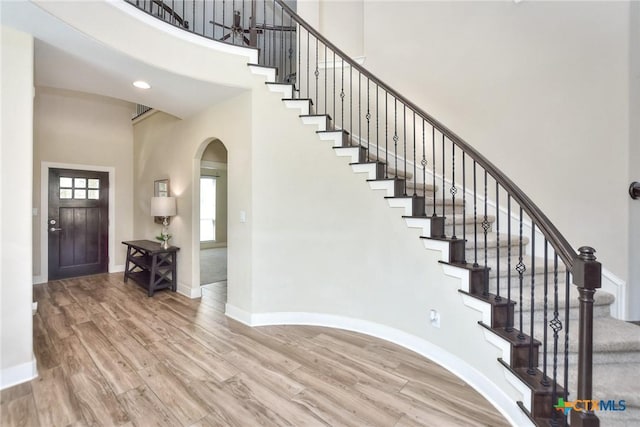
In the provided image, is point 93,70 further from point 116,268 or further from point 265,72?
point 116,268

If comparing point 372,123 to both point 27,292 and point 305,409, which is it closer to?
point 305,409

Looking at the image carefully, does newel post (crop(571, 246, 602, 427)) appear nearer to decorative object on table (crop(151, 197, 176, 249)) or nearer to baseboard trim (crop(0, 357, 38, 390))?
baseboard trim (crop(0, 357, 38, 390))

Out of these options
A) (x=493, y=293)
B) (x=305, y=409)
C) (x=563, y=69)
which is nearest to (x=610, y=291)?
(x=493, y=293)

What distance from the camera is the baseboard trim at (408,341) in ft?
5.75

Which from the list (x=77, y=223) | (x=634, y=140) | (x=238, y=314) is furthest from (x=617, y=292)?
(x=77, y=223)

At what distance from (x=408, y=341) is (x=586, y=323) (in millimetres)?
1457

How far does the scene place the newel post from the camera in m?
1.26

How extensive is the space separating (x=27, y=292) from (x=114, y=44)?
6.62ft

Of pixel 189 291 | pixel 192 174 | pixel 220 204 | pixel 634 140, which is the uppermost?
pixel 634 140

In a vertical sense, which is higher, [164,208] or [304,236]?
[164,208]

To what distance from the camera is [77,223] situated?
495 centimetres

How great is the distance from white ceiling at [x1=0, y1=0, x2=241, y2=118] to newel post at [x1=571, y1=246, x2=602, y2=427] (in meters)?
3.14

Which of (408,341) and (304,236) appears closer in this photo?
(408,341)

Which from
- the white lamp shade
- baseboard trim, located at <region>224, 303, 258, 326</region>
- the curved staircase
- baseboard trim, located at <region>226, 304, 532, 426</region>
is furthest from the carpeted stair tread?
the white lamp shade
